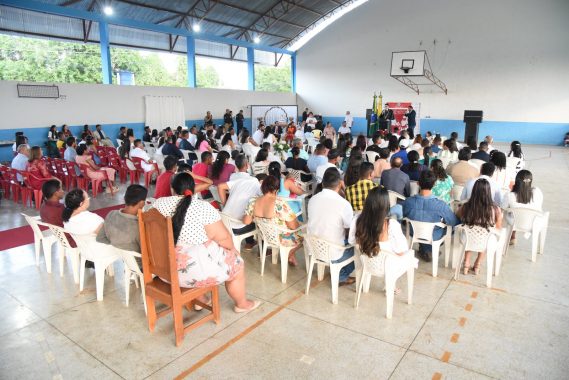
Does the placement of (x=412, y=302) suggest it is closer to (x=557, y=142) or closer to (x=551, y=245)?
(x=551, y=245)

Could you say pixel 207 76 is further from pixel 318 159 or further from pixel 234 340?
pixel 234 340

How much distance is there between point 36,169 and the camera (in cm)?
630

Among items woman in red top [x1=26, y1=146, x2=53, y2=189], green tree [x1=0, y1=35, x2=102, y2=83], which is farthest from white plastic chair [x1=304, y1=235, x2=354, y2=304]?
green tree [x1=0, y1=35, x2=102, y2=83]

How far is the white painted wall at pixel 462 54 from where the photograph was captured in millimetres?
14125

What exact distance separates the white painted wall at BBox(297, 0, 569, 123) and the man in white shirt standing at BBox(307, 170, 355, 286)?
1487 cm

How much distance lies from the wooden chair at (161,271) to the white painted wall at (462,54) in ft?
52.5

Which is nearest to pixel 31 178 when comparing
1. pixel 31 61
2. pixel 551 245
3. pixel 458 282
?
pixel 458 282

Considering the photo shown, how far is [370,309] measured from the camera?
10.2ft

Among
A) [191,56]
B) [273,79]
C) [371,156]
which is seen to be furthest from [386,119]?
[273,79]

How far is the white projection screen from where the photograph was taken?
18.0 meters

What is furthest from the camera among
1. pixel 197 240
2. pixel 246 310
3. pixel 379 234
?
pixel 246 310

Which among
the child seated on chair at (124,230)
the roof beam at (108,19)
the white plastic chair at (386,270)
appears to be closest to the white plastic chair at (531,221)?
the white plastic chair at (386,270)

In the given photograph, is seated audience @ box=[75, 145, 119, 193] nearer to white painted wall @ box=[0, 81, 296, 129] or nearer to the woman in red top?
the woman in red top

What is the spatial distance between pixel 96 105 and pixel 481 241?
11948mm
